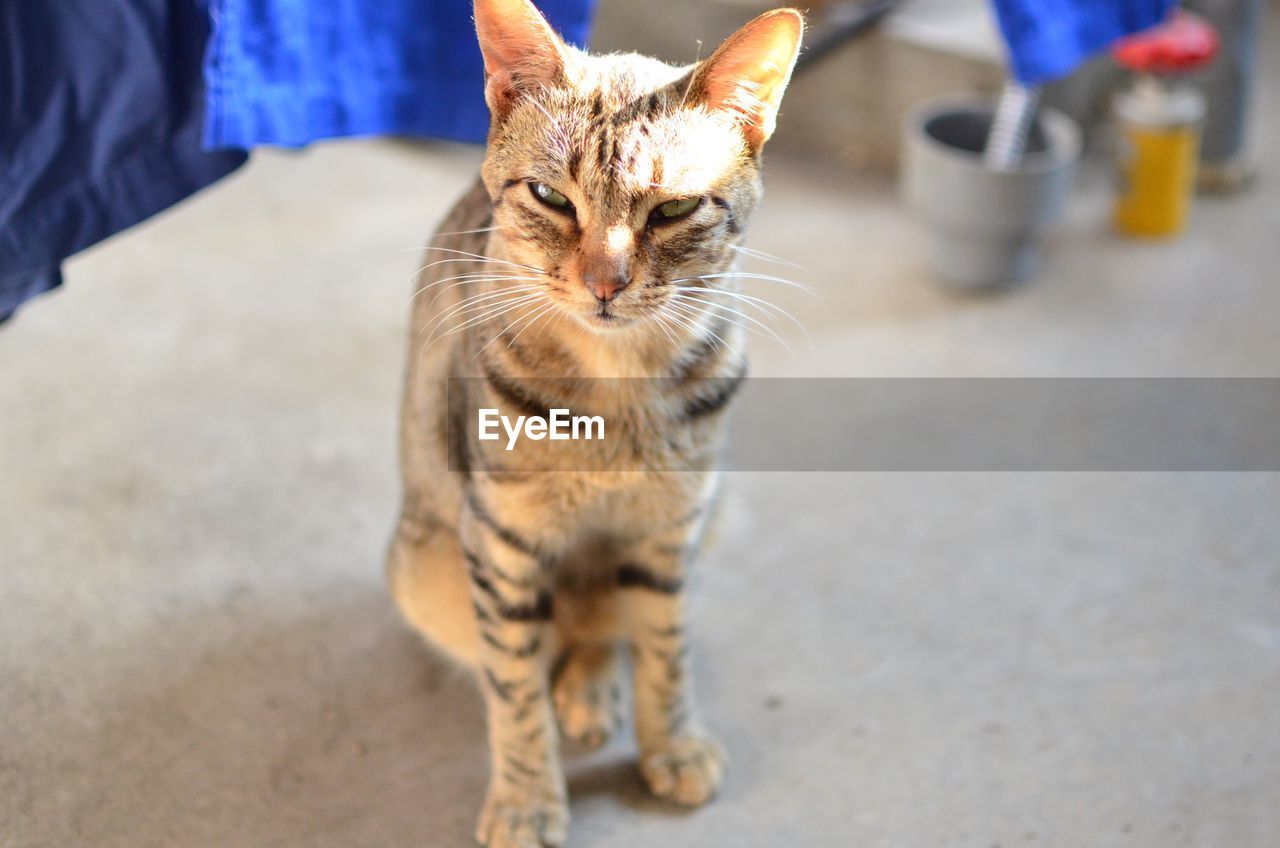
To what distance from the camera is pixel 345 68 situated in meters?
1.63

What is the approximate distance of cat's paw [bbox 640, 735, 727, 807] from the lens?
1.51 m

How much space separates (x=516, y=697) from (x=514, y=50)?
2.47ft

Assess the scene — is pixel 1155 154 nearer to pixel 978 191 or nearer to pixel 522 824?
pixel 978 191

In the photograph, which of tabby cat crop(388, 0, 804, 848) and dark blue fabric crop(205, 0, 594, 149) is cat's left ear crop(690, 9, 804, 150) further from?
dark blue fabric crop(205, 0, 594, 149)

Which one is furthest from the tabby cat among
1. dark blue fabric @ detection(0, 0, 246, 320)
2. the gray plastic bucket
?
the gray plastic bucket

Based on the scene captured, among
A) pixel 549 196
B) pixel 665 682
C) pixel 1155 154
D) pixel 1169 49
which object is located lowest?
pixel 665 682

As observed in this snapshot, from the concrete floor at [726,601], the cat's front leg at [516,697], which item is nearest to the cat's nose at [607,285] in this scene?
the cat's front leg at [516,697]

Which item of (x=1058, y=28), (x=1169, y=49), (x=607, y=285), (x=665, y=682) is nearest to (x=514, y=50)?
(x=607, y=285)

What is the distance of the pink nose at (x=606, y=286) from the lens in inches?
46.7

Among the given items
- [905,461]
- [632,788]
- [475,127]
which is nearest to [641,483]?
[632,788]

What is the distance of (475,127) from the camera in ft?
5.71

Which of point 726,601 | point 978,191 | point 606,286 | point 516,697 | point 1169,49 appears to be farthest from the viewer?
point 1169,49

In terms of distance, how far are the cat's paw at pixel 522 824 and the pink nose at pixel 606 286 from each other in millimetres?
659

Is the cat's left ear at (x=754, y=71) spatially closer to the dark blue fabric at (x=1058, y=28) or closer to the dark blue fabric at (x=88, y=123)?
the dark blue fabric at (x=88, y=123)
